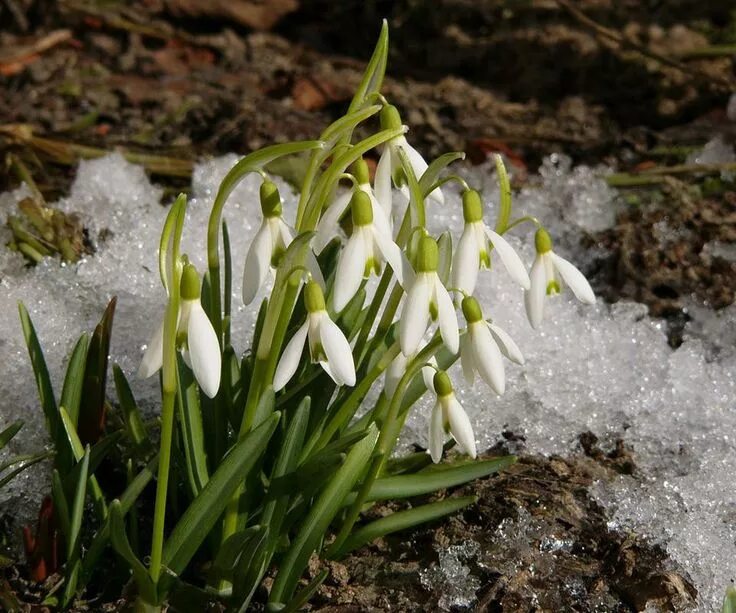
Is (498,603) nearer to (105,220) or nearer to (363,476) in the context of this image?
(363,476)

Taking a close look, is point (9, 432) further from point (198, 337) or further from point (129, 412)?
point (198, 337)

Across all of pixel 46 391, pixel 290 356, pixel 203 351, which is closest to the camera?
pixel 203 351

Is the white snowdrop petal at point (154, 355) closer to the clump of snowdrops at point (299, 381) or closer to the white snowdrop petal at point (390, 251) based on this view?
the clump of snowdrops at point (299, 381)


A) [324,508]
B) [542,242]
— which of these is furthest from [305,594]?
[542,242]

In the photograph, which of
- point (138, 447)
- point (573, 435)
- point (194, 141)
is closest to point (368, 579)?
point (138, 447)

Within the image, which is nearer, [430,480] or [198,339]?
[198,339]

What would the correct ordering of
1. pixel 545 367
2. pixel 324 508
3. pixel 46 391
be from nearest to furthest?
pixel 324 508 → pixel 46 391 → pixel 545 367

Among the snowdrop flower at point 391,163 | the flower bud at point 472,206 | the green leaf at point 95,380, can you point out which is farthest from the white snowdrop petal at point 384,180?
the green leaf at point 95,380

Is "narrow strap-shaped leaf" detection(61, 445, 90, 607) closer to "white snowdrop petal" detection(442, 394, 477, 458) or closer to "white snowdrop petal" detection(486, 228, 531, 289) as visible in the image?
"white snowdrop petal" detection(442, 394, 477, 458)
